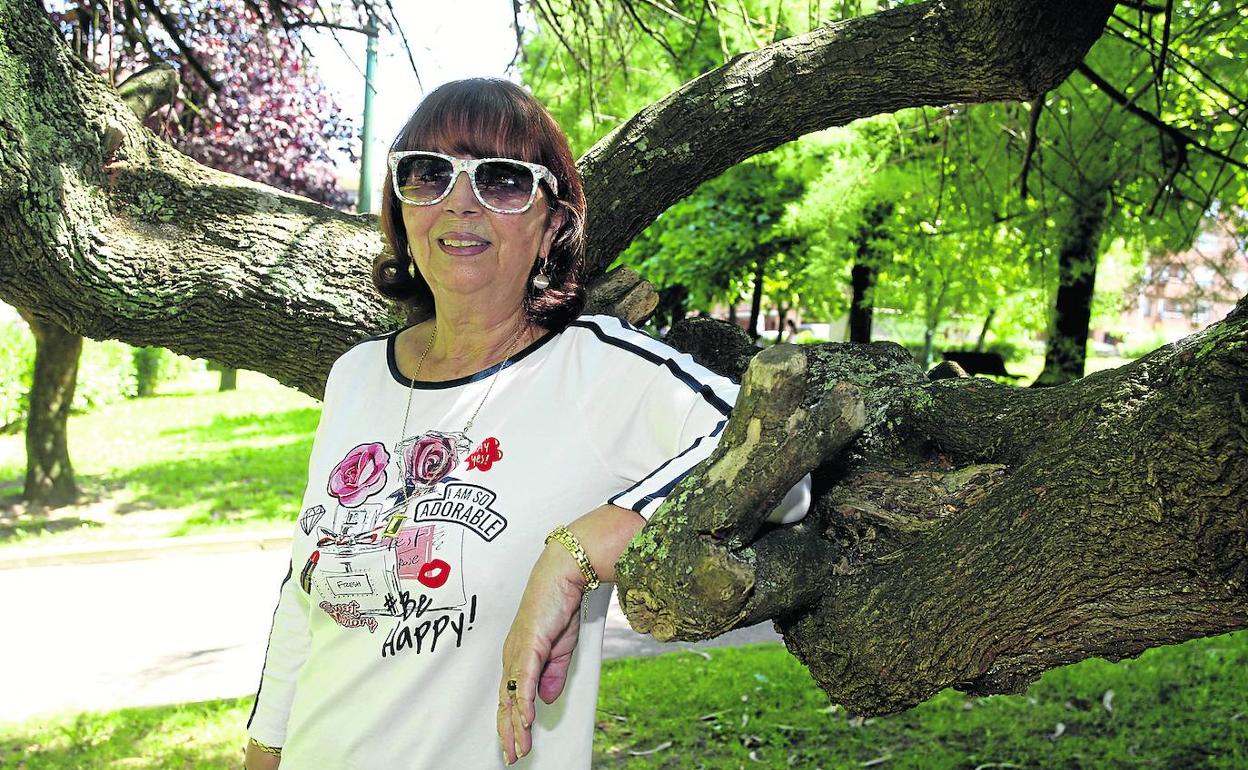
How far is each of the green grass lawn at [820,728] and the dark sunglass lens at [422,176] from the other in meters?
3.31

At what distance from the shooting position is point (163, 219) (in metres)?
2.83

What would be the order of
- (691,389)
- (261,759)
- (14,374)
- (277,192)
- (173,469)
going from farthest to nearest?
(14,374), (173,469), (277,192), (261,759), (691,389)

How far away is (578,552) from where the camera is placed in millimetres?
1600

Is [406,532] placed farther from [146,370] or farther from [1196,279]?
[146,370]

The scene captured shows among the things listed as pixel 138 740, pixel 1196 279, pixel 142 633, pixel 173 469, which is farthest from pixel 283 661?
pixel 173 469

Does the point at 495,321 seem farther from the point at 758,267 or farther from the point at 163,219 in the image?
the point at 758,267

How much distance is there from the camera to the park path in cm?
606

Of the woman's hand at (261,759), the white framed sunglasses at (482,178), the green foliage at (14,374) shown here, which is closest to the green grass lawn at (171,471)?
the green foliage at (14,374)

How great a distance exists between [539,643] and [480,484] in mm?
367

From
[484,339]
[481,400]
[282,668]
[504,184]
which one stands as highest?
[504,184]

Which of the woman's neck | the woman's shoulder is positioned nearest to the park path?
the woman's neck

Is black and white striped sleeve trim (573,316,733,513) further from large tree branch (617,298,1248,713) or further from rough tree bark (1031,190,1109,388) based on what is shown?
rough tree bark (1031,190,1109,388)

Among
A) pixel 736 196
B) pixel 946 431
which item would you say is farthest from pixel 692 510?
pixel 736 196

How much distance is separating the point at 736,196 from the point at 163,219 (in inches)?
516
